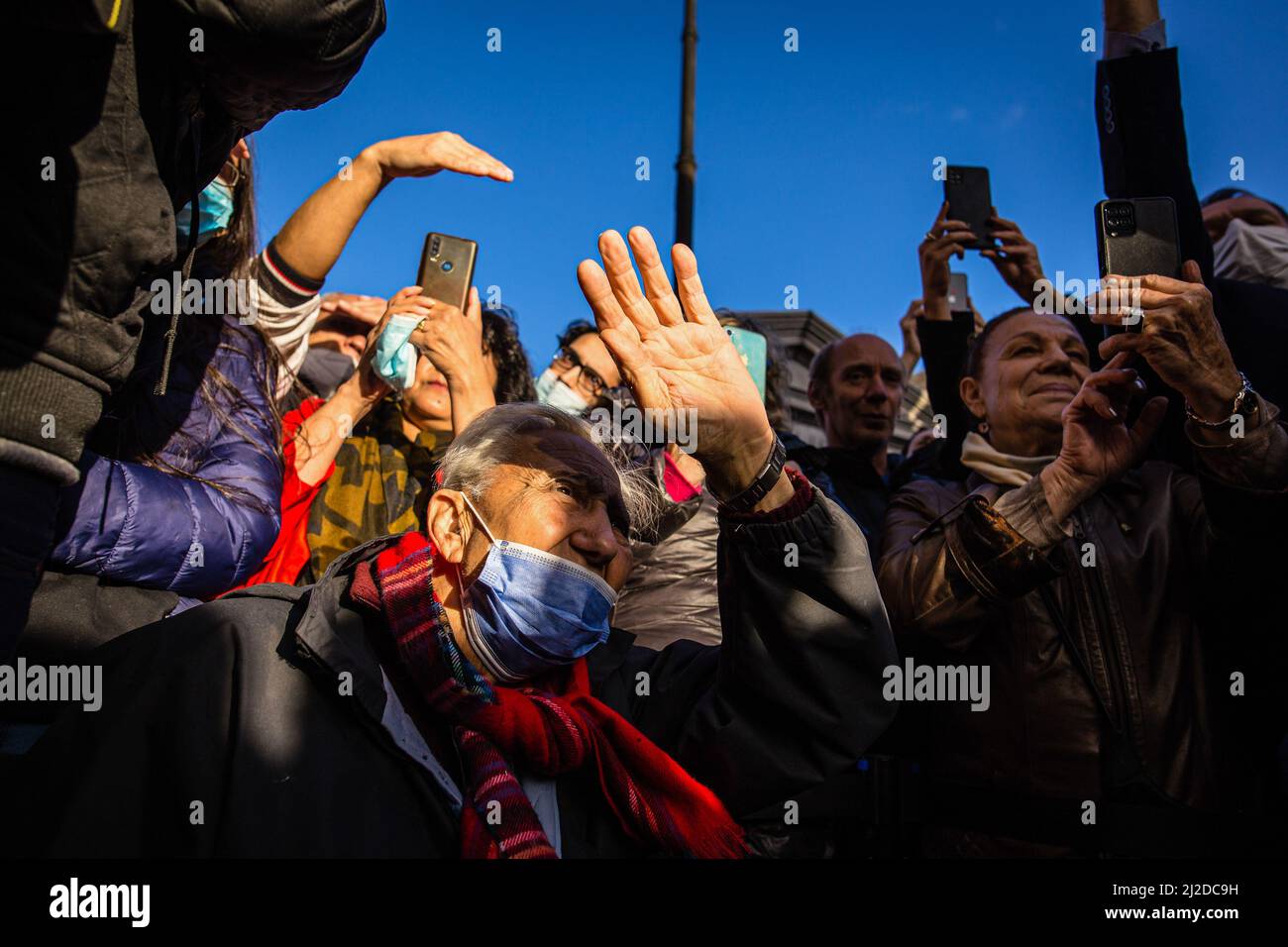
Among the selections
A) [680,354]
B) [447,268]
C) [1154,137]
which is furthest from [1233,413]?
[447,268]

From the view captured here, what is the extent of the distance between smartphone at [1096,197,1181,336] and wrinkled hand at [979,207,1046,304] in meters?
1.40

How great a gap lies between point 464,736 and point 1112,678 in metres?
1.92

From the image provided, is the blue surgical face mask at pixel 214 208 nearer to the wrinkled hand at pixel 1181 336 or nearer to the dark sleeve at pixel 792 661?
the dark sleeve at pixel 792 661

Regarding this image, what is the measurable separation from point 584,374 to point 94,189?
3.04m

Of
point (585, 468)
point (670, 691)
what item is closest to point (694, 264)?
point (585, 468)

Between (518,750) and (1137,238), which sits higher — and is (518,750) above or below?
below

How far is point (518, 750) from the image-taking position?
2.05 metres

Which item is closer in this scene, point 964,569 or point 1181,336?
point 1181,336

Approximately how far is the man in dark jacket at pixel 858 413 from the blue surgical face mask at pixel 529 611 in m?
2.05

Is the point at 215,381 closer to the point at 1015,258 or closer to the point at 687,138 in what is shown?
the point at 1015,258

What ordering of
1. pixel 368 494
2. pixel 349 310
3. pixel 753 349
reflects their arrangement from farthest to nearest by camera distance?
1. pixel 349 310
2. pixel 753 349
3. pixel 368 494

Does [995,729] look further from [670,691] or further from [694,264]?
[694,264]

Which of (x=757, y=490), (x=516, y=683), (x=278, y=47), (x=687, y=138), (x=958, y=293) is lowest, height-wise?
(x=516, y=683)

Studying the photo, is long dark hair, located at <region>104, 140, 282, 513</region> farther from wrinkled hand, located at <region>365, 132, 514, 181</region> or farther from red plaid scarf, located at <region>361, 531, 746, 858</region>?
red plaid scarf, located at <region>361, 531, 746, 858</region>
